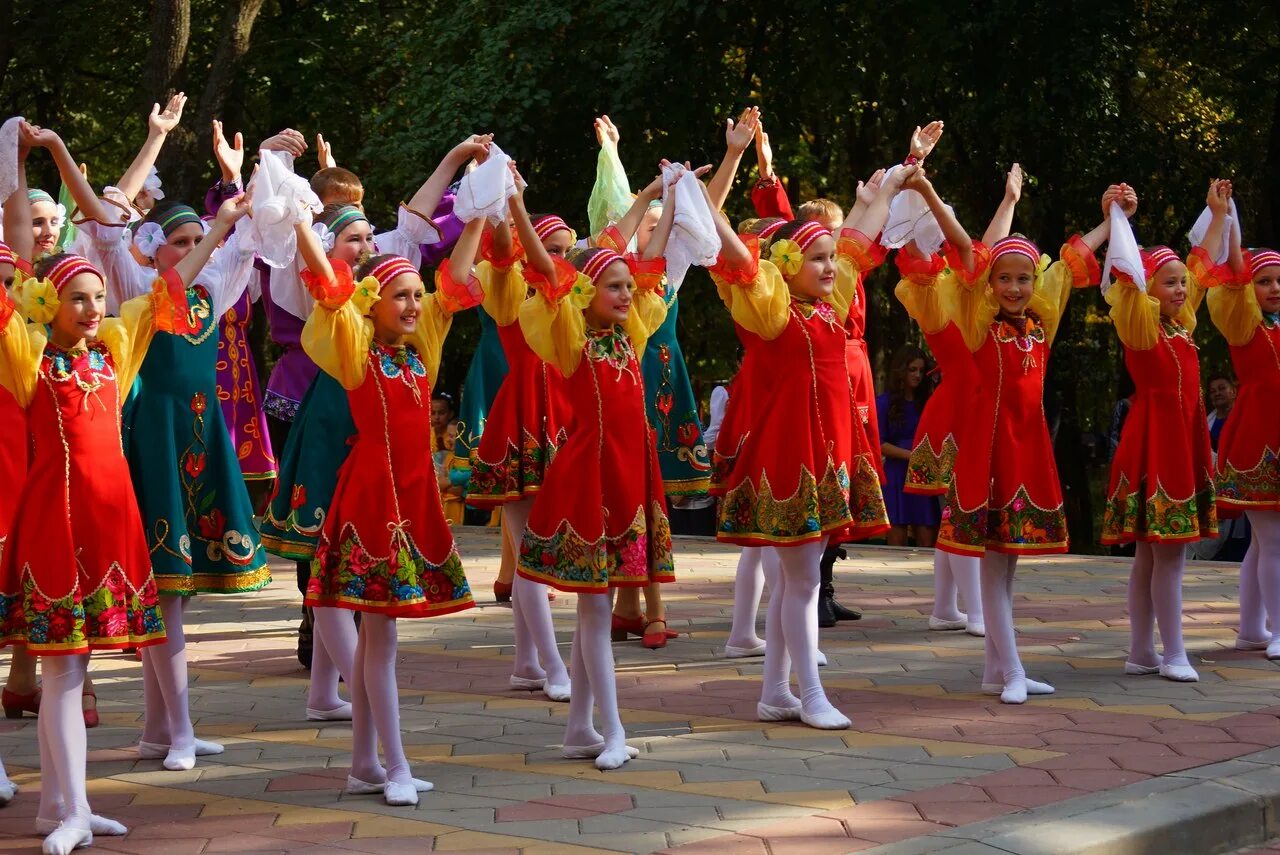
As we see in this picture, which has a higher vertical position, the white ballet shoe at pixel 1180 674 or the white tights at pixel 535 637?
the white tights at pixel 535 637

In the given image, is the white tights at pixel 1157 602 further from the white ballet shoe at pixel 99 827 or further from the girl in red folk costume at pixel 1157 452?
the white ballet shoe at pixel 99 827

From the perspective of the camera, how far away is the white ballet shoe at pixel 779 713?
23.6 feet

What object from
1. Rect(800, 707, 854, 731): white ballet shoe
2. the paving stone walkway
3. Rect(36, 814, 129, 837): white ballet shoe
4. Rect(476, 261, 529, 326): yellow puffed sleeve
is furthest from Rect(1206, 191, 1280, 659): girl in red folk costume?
Rect(36, 814, 129, 837): white ballet shoe

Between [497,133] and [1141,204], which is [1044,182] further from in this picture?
[497,133]

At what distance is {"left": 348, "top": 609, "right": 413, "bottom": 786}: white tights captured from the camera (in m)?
5.97

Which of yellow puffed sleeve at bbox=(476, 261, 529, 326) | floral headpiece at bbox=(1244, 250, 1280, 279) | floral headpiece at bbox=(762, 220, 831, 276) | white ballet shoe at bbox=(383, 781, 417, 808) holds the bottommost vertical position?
white ballet shoe at bbox=(383, 781, 417, 808)

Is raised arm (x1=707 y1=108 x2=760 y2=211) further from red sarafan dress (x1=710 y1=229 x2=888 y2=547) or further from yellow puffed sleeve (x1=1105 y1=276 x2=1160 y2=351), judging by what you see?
yellow puffed sleeve (x1=1105 y1=276 x2=1160 y2=351)

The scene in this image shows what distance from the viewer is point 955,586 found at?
9.66m

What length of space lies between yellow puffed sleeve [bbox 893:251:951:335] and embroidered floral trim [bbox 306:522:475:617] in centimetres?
279

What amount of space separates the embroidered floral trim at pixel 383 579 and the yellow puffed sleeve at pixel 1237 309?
472 centimetres

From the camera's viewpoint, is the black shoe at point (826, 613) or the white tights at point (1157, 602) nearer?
the white tights at point (1157, 602)

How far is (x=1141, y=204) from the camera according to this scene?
1853cm

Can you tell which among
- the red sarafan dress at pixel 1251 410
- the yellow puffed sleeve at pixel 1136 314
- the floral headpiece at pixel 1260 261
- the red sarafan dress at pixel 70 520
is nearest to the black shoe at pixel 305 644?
the red sarafan dress at pixel 70 520

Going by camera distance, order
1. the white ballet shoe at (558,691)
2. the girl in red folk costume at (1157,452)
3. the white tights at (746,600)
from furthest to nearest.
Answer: the white tights at (746,600) → the girl in red folk costume at (1157,452) → the white ballet shoe at (558,691)
